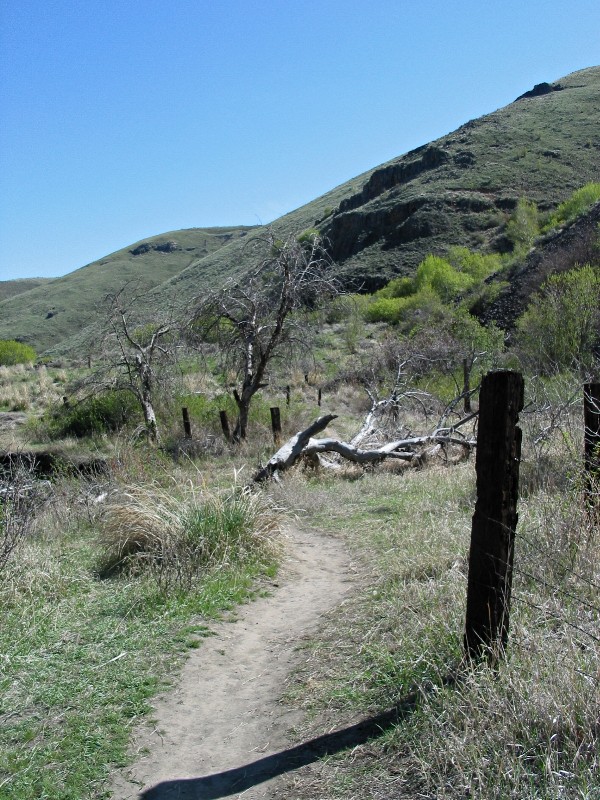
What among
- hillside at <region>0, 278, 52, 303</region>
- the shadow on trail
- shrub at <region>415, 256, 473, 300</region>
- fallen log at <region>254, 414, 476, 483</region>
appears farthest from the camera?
hillside at <region>0, 278, 52, 303</region>

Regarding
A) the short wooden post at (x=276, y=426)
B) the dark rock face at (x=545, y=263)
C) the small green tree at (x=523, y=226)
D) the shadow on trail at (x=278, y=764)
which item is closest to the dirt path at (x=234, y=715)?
the shadow on trail at (x=278, y=764)

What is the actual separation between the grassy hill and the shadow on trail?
144 feet

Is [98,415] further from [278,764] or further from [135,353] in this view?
[278,764]

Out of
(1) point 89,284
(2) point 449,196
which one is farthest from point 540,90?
(1) point 89,284

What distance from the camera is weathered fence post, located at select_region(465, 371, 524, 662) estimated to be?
392 cm

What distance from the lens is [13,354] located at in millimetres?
42938

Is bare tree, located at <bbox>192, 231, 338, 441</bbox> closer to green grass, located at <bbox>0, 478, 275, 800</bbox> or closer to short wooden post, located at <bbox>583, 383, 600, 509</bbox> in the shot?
green grass, located at <bbox>0, 478, 275, 800</bbox>

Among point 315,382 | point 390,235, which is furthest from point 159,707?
point 390,235

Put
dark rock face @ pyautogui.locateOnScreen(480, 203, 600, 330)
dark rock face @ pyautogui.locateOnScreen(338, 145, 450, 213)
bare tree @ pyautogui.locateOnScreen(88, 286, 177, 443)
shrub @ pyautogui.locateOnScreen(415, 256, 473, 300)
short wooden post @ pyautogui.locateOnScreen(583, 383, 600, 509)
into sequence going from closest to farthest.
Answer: short wooden post @ pyautogui.locateOnScreen(583, 383, 600, 509) → bare tree @ pyautogui.locateOnScreen(88, 286, 177, 443) → dark rock face @ pyautogui.locateOnScreen(480, 203, 600, 330) → shrub @ pyautogui.locateOnScreen(415, 256, 473, 300) → dark rock face @ pyautogui.locateOnScreen(338, 145, 450, 213)

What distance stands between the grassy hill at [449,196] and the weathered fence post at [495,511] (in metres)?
43.9

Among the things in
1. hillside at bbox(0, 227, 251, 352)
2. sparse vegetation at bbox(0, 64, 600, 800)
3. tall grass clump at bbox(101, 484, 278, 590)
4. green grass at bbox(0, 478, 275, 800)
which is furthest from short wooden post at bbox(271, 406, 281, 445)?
hillside at bbox(0, 227, 251, 352)

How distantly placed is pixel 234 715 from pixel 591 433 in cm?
385

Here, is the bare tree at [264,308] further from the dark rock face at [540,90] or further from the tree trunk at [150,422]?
the dark rock face at [540,90]

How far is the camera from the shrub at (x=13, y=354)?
4275 cm
